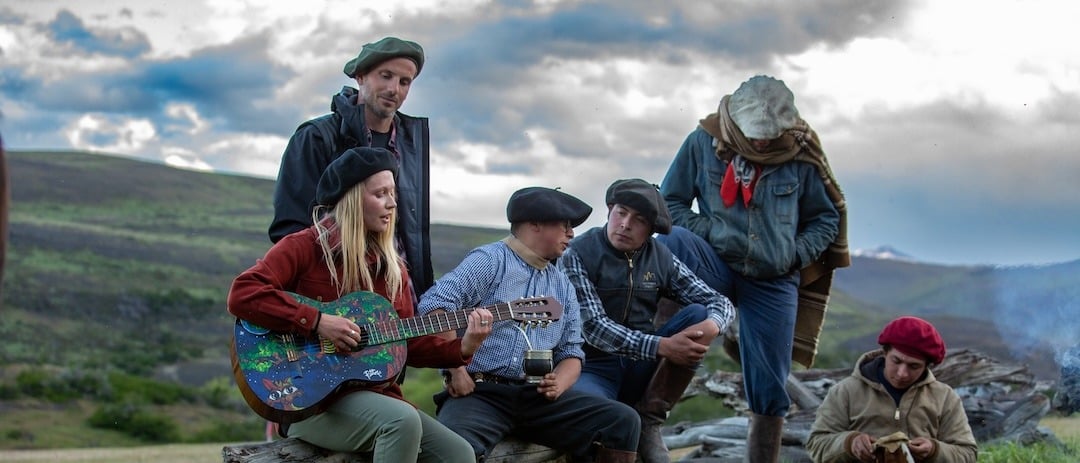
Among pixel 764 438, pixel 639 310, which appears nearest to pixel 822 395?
pixel 764 438

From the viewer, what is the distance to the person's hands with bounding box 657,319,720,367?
6176mm

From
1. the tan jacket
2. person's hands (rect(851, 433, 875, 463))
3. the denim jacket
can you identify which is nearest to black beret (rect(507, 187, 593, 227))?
the denim jacket

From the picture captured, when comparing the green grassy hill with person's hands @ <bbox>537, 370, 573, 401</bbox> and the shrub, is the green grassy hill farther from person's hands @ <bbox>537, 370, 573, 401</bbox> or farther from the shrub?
person's hands @ <bbox>537, 370, 573, 401</bbox>

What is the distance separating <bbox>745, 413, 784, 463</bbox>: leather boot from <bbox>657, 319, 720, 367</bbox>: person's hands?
3.24ft

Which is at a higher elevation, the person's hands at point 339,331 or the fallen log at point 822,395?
the person's hands at point 339,331

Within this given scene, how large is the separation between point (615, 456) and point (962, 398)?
20.4 ft

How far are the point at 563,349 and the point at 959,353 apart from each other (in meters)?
6.31

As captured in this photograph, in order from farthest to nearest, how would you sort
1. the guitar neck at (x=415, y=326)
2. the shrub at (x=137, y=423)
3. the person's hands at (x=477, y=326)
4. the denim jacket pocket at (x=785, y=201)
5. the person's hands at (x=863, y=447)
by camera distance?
1. the shrub at (x=137, y=423)
2. the denim jacket pocket at (x=785, y=201)
3. the person's hands at (x=863, y=447)
4. the person's hands at (x=477, y=326)
5. the guitar neck at (x=415, y=326)

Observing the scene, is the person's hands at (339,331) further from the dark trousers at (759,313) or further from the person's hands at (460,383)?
the dark trousers at (759,313)

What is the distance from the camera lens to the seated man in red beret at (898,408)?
617cm

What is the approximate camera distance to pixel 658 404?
21.2 ft

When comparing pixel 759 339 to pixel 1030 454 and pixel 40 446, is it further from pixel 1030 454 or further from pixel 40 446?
pixel 40 446

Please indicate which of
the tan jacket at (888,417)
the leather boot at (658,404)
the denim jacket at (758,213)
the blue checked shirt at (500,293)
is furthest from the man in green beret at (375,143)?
the tan jacket at (888,417)

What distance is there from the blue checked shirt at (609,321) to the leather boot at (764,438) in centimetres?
85
